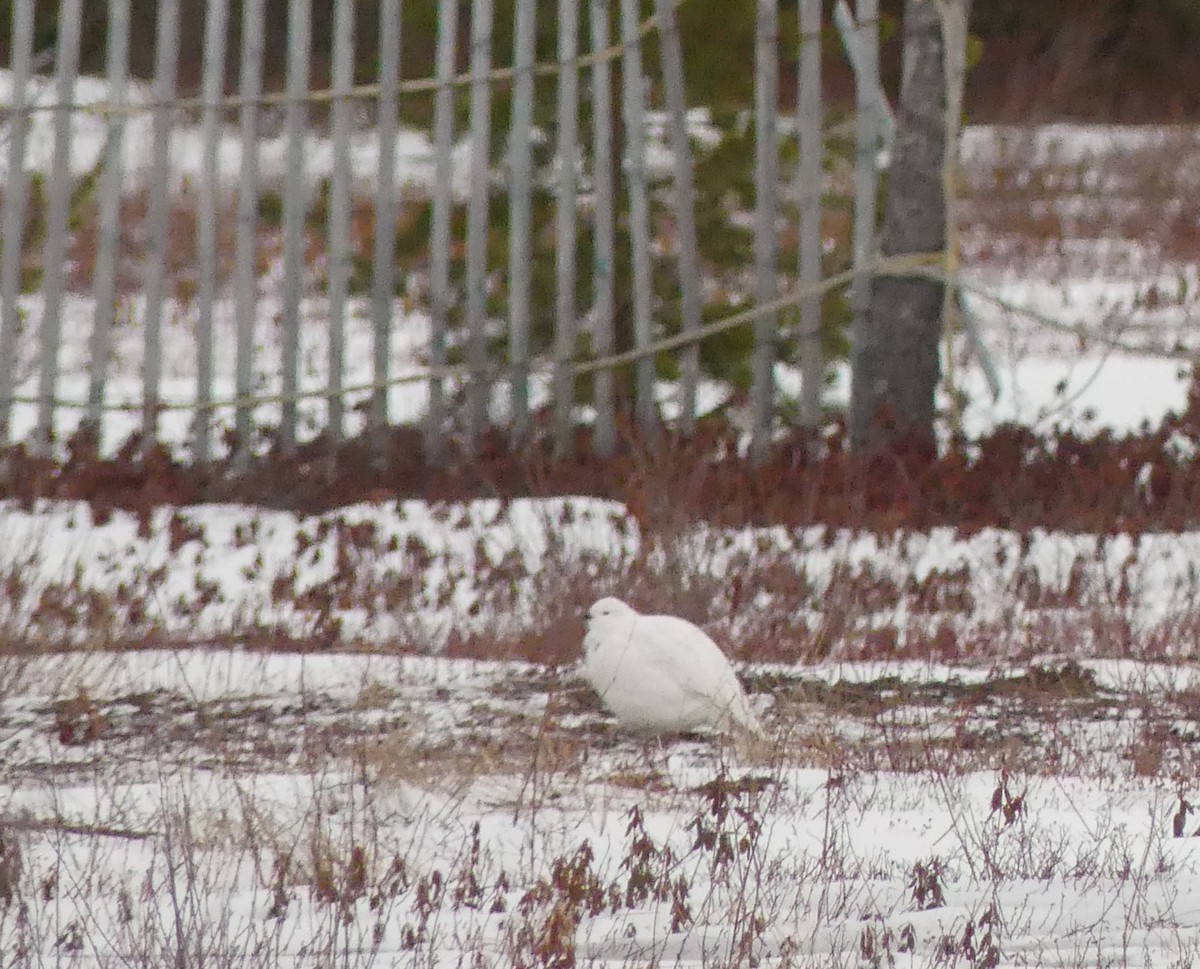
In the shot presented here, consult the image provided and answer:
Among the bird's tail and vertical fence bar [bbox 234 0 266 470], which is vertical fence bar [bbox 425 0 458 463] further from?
the bird's tail

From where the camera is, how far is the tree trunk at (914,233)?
7.59 m

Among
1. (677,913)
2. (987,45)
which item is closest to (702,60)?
(677,913)

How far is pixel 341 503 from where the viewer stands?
7609mm

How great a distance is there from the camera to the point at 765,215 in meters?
7.57

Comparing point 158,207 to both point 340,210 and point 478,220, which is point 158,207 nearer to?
point 340,210

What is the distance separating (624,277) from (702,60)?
880mm

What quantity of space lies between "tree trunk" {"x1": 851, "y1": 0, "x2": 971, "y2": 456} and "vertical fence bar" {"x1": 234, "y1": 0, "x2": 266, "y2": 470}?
2.31 m

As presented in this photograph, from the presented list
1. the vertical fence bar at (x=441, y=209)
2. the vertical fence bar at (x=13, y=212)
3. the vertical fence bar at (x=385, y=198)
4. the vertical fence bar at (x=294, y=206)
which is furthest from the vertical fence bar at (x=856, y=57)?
the vertical fence bar at (x=13, y=212)

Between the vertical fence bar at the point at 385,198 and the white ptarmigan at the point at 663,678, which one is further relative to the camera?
the vertical fence bar at the point at 385,198

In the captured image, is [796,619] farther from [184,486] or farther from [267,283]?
[267,283]

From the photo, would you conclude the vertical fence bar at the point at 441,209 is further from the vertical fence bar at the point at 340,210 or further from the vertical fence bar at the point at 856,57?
the vertical fence bar at the point at 856,57

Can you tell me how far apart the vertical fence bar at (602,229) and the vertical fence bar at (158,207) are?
1.61 meters

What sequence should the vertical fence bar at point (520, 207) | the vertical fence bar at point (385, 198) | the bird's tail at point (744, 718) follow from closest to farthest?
the bird's tail at point (744, 718), the vertical fence bar at point (520, 207), the vertical fence bar at point (385, 198)

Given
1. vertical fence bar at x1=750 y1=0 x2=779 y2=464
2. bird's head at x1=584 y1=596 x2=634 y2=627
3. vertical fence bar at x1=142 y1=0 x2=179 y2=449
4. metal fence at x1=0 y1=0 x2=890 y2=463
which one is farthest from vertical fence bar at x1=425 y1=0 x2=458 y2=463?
bird's head at x1=584 y1=596 x2=634 y2=627
